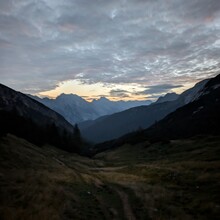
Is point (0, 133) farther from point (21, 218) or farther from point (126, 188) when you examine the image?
point (21, 218)

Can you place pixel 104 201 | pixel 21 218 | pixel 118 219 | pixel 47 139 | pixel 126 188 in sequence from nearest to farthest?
pixel 21 218 < pixel 118 219 < pixel 104 201 < pixel 126 188 < pixel 47 139

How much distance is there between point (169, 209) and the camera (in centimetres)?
1964

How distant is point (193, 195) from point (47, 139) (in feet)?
296

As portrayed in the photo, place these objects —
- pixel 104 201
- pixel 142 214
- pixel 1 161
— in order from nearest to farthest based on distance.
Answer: pixel 142 214
pixel 104 201
pixel 1 161

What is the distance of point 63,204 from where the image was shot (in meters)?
19.9

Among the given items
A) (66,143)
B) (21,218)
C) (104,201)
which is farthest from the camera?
(66,143)

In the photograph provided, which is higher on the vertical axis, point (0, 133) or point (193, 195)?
point (0, 133)

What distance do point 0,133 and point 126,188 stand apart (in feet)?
121

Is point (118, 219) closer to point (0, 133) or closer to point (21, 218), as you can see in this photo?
point (21, 218)

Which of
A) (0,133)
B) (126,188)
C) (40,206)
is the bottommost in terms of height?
(126,188)

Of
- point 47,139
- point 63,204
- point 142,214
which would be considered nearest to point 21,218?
point 63,204

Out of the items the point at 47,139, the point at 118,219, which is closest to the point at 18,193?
the point at 118,219

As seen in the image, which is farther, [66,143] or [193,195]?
[66,143]

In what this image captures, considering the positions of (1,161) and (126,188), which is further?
(1,161)
